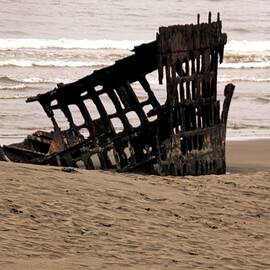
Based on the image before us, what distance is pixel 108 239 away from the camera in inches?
249

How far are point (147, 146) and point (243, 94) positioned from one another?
933cm

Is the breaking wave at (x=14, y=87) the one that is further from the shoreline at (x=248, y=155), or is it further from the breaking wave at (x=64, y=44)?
the breaking wave at (x=64, y=44)

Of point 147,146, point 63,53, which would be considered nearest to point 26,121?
point 147,146

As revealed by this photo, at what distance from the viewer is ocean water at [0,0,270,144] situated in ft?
51.8

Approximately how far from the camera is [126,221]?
22.4 feet

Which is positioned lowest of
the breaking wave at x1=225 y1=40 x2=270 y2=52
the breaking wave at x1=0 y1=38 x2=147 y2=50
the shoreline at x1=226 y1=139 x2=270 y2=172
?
the shoreline at x1=226 y1=139 x2=270 y2=172

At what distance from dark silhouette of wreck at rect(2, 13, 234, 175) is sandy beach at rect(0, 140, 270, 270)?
865mm

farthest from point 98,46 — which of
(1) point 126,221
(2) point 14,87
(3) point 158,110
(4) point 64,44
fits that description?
(1) point 126,221

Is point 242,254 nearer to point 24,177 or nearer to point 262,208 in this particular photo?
point 262,208

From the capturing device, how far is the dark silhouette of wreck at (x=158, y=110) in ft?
31.5

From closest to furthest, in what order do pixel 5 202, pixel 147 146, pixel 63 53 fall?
pixel 5 202 < pixel 147 146 < pixel 63 53

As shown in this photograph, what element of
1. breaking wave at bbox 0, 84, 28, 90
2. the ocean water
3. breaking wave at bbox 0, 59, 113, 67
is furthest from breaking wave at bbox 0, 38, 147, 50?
breaking wave at bbox 0, 84, 28, 90

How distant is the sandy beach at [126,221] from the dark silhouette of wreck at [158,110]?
0.87m

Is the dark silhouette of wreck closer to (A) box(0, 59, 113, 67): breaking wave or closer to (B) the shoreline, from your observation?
(B) the shoreline
